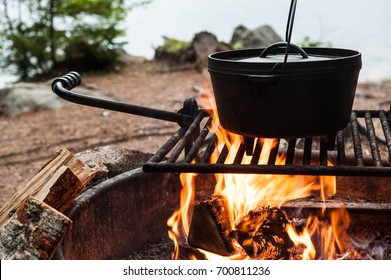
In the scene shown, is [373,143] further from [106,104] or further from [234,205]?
[106,104]

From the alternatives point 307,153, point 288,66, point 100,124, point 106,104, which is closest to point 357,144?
point 307,153

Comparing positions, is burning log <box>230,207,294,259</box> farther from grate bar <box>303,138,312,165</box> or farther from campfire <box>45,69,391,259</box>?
grate bar <box>303,138,312,165</box>

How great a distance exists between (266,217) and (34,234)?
95 cm

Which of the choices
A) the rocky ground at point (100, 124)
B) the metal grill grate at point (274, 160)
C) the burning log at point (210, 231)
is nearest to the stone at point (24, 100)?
the rocky ground at point (100, 124)

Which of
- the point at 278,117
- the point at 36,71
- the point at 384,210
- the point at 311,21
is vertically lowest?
the point at 36,71

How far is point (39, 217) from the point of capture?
5.56ft

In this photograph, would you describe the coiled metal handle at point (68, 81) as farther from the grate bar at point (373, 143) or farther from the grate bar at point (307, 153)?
the grate bar at point (373, 143)

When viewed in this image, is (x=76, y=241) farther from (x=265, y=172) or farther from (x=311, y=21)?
(x=311, y=21)


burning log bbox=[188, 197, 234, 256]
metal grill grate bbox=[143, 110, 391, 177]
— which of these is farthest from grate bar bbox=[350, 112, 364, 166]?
burning log bbox=[188, 197, 234, 256]

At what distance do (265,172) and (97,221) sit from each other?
823 mm

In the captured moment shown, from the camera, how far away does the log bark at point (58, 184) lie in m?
1.83

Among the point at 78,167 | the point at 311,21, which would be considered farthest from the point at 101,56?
the point at 78,167

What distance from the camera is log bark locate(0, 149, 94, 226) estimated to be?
1.83 meters
